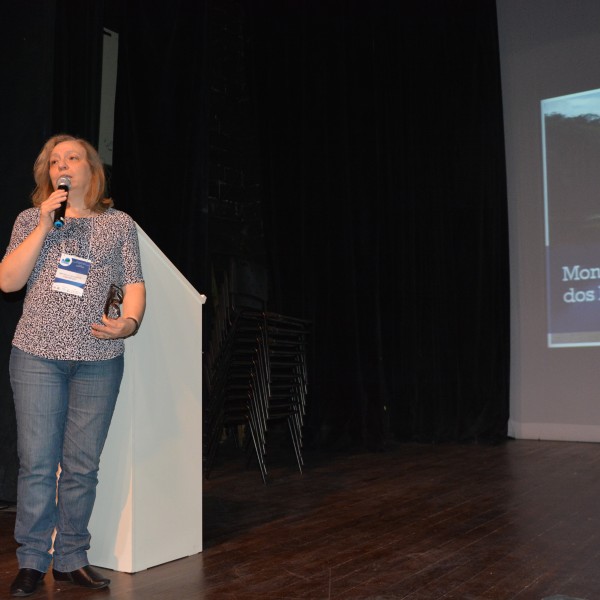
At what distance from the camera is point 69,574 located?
2195 millimetres

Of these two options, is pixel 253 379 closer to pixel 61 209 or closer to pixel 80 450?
pixel 80 450

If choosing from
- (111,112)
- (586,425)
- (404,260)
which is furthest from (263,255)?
(586,425)

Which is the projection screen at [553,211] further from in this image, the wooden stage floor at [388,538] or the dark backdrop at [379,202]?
the wooden stage floor at [388,538]

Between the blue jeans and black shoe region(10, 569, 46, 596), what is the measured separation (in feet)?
0.06

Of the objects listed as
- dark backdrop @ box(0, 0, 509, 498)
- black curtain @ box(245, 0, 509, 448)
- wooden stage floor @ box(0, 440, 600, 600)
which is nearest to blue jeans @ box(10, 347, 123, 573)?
wooden stage floor @ box(0, 440, 600, 600)

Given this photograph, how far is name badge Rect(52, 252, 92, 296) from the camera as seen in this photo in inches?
82.5

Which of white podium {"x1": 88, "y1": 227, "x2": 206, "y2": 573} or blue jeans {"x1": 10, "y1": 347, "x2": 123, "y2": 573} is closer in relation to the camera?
blue jeans {"x1": 10, "y1": 347, "x2": 123, "y2": 573}

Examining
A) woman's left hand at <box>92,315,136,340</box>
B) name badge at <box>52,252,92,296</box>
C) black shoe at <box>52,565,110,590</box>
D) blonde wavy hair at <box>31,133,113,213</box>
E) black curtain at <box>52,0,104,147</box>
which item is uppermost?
black curtain at <box>52,0,104,147</box>

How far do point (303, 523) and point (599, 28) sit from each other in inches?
174

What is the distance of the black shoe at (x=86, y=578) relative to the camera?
7.09 feet

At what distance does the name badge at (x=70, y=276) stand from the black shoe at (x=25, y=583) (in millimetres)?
786

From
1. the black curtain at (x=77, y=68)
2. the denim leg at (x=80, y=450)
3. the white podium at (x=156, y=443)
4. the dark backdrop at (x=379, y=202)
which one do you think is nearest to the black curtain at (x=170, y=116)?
the dark backdrop at (x=379, y=202)

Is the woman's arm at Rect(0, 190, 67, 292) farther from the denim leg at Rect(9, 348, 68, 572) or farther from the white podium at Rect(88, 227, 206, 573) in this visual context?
the white podium at Rect(88, 227, 206, 573)

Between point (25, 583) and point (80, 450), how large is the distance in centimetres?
38
